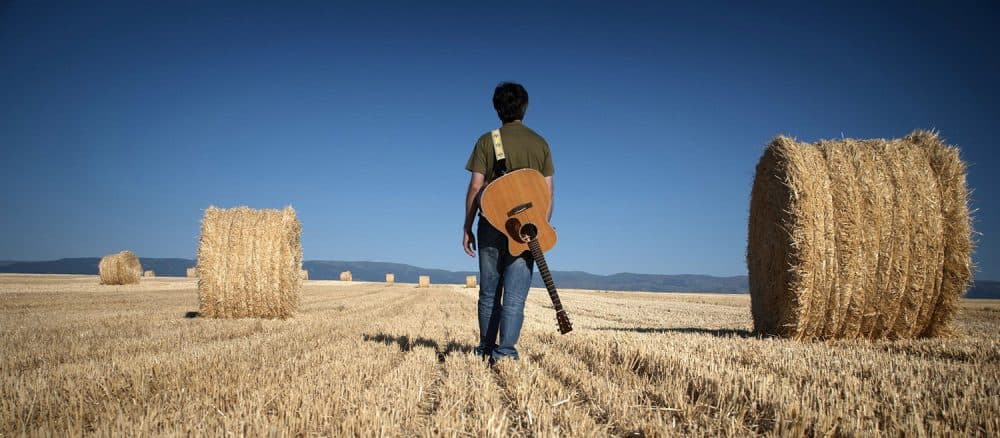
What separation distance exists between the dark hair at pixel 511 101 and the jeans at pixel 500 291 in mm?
880

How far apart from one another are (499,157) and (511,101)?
1.81ft

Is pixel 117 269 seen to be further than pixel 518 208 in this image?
Yes

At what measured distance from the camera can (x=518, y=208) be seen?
3725mm

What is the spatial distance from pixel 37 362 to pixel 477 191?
3479 mm

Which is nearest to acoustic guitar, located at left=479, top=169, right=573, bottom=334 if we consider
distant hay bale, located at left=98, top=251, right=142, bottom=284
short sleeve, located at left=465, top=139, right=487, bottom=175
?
short sleeve, located at left=465, top=139, right=487, bottom=175

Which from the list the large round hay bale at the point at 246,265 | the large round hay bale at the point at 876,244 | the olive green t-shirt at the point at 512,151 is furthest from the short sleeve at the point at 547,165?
the large round hay bale at the point at 246,265

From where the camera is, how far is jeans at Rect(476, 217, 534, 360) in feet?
12.5

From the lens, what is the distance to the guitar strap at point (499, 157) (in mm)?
3810

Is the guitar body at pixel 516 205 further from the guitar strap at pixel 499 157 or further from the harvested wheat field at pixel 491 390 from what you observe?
the harvested wheat field at pixel 491 390

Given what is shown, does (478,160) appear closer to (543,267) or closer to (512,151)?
(512,151)

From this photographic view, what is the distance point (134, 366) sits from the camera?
3.28 metres

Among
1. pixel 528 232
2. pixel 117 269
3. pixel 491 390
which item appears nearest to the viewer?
pixel 491 390

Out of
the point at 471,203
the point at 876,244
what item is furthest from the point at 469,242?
the point at 876,244

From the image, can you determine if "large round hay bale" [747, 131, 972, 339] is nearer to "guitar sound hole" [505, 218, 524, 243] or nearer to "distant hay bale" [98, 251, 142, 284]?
"guitar sound hole" [505, 218, 524, 243]
